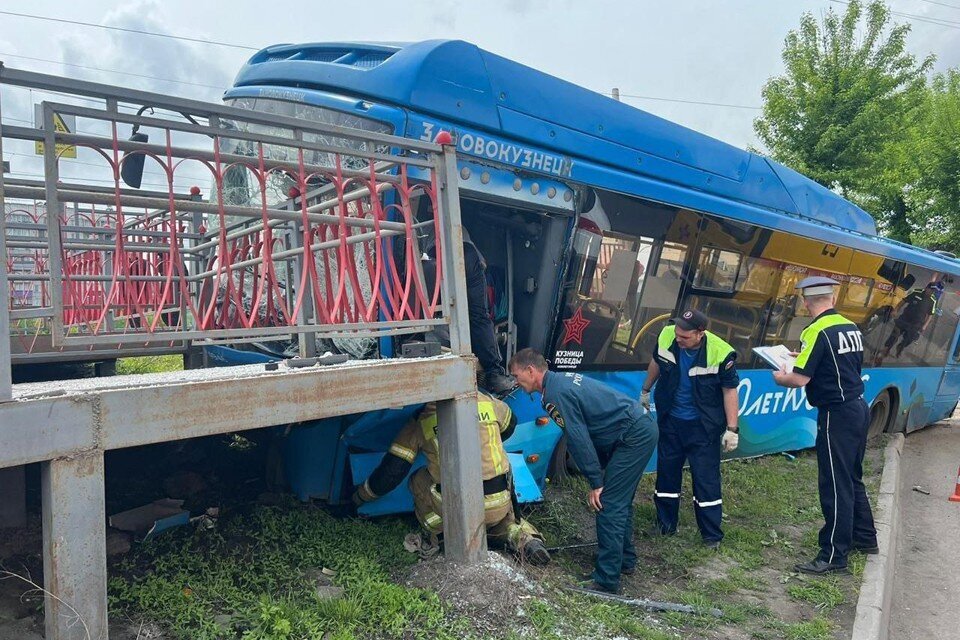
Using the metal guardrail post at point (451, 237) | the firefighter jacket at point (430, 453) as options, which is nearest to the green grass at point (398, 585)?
the firefighter jacket at point (430, 453)

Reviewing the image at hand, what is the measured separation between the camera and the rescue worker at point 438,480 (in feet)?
12.9

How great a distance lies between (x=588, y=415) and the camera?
4.31 metres

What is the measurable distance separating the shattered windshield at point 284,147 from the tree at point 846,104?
1424 cm

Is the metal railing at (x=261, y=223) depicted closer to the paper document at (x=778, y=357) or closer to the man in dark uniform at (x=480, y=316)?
the man in dark uniform at (x=480, y=316)

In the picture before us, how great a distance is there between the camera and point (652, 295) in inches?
227

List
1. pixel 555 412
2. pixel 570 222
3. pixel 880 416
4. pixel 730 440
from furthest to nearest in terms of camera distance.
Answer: pixel 880 416
pixel 730 440
pixel 570 222
pixel 555 412

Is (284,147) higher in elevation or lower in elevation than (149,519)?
higher

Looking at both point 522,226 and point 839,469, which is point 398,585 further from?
point 839,469

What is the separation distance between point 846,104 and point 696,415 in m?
13.4

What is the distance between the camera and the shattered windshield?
167 inches

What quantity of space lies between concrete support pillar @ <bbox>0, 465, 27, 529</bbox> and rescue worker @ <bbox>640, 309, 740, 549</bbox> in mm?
4156

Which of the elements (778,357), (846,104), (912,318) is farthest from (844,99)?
(778,357)

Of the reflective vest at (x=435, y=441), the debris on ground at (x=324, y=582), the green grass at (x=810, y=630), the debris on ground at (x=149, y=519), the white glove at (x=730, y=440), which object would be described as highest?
the reflective vest at (x=435, y=441)

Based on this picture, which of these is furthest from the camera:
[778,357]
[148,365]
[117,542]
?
[148,365]
